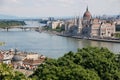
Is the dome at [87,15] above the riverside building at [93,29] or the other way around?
above

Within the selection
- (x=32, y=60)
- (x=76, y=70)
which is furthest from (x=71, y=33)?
(x=76, y=70)

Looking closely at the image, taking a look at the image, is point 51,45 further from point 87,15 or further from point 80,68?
point 87,15

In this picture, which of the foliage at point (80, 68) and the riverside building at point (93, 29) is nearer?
the foliage at point (80, 68)

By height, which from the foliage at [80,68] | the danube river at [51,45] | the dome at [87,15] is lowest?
the danube river at [51,45]

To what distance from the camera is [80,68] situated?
10.1 meters

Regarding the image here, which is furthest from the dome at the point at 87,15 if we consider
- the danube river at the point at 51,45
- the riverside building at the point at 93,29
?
the danube river at the point at 51,45

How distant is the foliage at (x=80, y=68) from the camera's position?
9271mm

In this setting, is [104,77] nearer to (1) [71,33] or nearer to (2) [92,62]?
(2) [92,62]

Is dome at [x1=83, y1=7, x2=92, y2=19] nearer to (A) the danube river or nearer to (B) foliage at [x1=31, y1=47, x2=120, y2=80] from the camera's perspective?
(A) the danube river

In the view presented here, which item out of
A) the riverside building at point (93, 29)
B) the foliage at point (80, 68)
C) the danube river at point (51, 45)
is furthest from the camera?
the riverside building at point (93, 29)

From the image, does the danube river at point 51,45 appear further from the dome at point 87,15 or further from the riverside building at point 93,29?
the dome at point 87,15

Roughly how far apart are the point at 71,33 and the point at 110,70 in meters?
50.2

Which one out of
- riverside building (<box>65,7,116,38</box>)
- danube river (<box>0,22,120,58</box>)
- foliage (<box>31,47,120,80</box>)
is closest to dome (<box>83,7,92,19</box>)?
riverside building (<box>65,7,116,38</box>)

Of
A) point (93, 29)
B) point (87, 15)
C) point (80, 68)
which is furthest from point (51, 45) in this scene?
point (87, 15)
